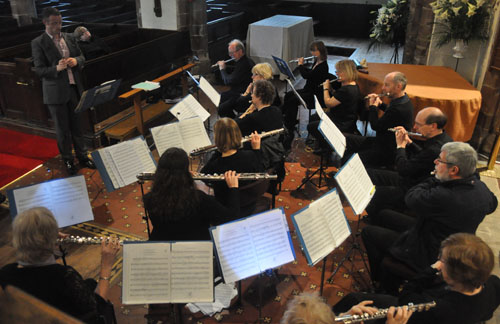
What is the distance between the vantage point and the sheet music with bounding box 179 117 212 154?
4070 mm

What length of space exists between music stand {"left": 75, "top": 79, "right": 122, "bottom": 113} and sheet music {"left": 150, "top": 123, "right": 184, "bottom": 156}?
44.5 inches

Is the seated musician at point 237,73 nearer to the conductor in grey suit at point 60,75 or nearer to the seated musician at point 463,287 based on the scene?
the conductor in grey suit at point 60,75

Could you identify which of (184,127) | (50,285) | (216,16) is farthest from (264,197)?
(216,16)

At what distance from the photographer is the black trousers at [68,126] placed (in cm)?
480

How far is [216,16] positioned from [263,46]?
A: 8.68 feet

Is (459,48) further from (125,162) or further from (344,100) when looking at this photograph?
(125,162)

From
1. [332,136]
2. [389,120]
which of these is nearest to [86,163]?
[332,136]

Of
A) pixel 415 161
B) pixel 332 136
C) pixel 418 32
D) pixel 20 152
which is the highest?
pixel 418 32

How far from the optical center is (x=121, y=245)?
97.1 inches

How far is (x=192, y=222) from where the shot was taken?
9.11 ft

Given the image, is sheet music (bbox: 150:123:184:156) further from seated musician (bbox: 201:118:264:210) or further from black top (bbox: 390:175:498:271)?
black top (bbox: 390:175:498:271)

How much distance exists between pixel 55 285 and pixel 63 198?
3.32 feet

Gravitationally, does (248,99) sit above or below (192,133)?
below

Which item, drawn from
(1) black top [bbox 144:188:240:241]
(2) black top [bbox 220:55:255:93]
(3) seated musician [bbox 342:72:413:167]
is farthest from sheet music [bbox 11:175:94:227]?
(2) black top [bbox 220:55:255:93]
